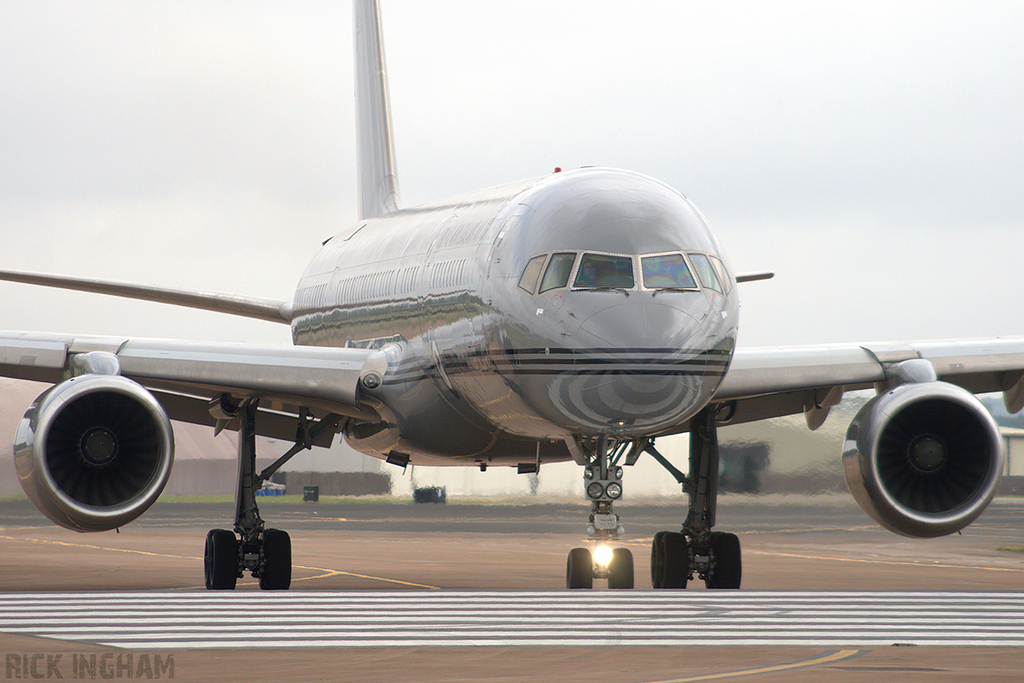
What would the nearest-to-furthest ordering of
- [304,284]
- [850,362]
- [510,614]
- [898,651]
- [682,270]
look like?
1. [898,651]
2. [510,614]
3. [682,270]
4. [850,362]
5. [304,284]

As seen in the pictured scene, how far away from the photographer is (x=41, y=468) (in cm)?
1476

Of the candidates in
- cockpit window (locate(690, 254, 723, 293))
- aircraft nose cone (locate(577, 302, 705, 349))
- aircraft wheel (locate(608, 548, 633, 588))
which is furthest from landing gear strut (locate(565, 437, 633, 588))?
cockpit window (locate(690, 254, 723, 293))

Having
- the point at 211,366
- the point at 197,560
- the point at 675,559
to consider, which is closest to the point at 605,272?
the point at 211,366

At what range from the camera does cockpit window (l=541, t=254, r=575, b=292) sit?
14.1m

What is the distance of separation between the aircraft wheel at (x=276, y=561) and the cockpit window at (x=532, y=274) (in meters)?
4.94

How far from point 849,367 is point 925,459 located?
153cm

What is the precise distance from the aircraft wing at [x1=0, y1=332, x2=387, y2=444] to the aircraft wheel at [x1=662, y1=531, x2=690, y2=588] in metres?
3.86

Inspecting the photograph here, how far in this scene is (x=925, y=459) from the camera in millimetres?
15930

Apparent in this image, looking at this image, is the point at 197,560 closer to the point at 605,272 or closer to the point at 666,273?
the point at 605,272

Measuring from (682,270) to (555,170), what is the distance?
3509mm

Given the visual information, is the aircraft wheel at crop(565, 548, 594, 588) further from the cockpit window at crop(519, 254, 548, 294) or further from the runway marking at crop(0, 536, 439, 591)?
the cockpit window at crop(519, 254, 548, 294)

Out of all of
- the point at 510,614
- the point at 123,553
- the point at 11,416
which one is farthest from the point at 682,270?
the point at 11,416

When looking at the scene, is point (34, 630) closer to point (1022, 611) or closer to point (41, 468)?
point (41, 468)

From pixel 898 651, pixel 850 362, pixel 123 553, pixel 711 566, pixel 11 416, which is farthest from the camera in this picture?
pixel 11 416
